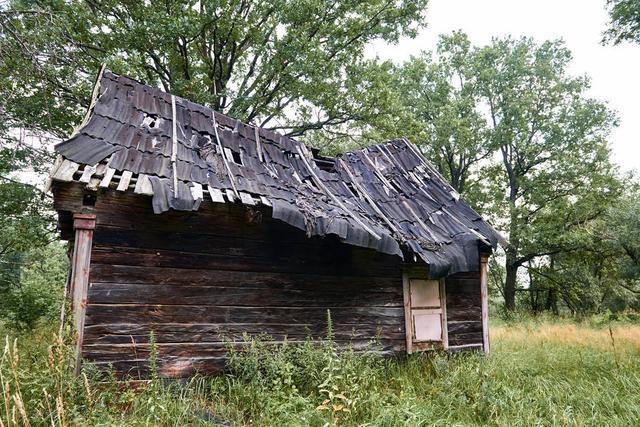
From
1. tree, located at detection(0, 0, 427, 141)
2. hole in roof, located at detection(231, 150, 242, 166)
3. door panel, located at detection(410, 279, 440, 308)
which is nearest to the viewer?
hole in roof, located at detection(231, 150, 242, 166)

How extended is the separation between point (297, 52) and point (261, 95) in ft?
6.83

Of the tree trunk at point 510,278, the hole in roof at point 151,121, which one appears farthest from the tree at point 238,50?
the tree trunk at point 510,278

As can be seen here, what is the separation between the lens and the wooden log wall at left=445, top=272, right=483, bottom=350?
303 inches

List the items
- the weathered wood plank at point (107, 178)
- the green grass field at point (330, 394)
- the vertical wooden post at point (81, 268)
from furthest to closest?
1. the vertical wooden post at point (81, 268)
2. the weathered wood plank at point (107, 178)
3. the green grass field at point (330, 394)

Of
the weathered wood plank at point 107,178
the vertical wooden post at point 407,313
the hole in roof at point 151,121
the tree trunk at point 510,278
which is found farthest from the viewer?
the tree trunk at point 510,278

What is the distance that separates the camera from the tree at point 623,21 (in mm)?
8289

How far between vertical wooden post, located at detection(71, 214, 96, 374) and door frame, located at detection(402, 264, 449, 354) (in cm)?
501

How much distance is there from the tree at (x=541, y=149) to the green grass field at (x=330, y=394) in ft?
48.5

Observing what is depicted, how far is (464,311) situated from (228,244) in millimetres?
4977

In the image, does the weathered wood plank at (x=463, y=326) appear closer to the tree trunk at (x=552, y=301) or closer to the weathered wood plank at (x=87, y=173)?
the weathered wood plank at (x=87, y=173)

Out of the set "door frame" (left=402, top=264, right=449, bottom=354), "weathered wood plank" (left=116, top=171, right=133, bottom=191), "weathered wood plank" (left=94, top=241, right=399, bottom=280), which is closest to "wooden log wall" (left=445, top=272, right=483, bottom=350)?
"door frame" (left=402, top=264, right=449, bottom=354)

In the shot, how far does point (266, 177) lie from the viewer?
621 cm

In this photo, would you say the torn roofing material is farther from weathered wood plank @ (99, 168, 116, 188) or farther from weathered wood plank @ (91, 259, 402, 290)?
A: weathered wood plank @ (91, 259, 402, 290)

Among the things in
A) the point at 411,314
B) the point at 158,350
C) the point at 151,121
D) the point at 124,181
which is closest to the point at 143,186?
the point at 124,181
